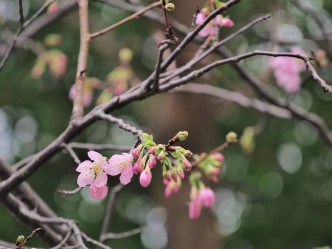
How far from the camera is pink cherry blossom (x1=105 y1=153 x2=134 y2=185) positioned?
99cm

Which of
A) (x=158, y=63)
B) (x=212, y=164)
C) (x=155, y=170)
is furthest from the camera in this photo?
(x=155, y=170)

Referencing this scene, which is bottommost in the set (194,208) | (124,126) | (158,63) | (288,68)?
(194,208)

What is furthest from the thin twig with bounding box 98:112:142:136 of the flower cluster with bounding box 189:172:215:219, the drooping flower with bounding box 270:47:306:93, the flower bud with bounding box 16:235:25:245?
the drooping flower with bounding box 270:47:306:93

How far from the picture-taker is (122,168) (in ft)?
3.29

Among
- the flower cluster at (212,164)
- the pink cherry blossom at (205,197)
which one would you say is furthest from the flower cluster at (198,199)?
the flower cluster at (212,164)

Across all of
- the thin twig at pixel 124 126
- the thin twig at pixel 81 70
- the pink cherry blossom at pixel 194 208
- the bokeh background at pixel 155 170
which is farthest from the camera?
the bokeh background at pixel 155 170

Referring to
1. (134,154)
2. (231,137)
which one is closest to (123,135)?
(231,137)

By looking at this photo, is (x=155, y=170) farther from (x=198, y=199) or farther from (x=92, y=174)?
(x=92, y=174)

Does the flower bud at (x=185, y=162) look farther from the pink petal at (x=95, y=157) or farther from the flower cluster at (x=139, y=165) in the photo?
the pink petal at (x=95, y=157)

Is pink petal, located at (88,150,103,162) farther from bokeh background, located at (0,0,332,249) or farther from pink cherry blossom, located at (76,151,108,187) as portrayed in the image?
bokeh background, located at (0,0,332,249)

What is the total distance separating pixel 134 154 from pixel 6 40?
6.35ft

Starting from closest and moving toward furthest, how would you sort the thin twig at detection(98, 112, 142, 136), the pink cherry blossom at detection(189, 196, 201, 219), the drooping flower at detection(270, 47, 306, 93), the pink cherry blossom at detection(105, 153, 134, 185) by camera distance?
1. the thin twig at detection(98, 112, 142, 136)
2. the pink cherry blossom at detection(105, 153, 134, 185)
3. the pink cherry blossom at detection(189, 196, 201, 219)
4. the drooping flower at detection(270, 47, 306, 93)

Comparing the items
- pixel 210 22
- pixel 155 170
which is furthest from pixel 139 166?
pixel 155 170

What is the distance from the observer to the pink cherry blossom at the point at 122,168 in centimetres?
99
